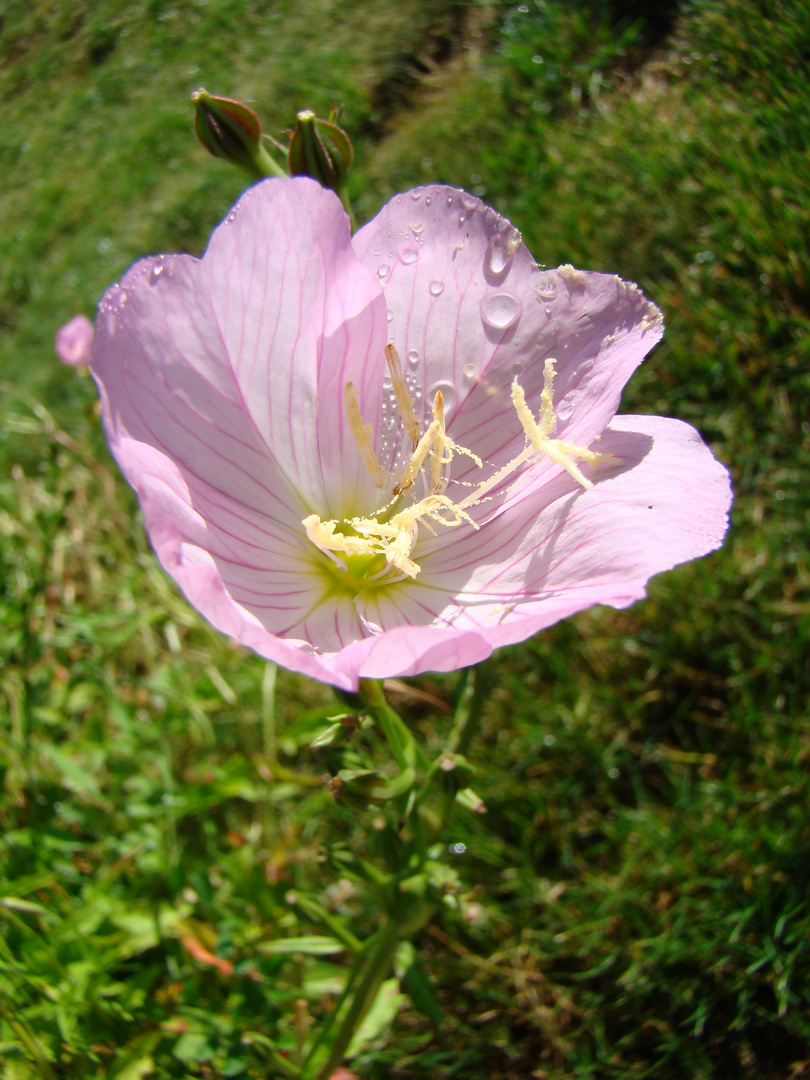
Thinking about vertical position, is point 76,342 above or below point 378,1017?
above

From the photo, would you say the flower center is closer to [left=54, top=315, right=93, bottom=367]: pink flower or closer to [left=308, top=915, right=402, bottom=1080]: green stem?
[left=308, top=915, right=402, bottom=1080]: green stem

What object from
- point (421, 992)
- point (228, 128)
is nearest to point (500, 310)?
point (228, 128)

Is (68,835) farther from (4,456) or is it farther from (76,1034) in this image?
(4,456)

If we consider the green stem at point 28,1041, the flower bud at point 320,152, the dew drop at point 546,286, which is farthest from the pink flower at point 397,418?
the green stem at point 28,1041

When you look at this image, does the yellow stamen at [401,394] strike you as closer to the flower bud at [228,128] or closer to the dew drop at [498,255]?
the dew drop at [498,255]

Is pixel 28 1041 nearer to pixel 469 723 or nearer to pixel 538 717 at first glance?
pixel 469 723

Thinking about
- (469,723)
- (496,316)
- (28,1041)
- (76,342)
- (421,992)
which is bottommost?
(421,992)

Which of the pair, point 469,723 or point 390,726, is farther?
point 469,723

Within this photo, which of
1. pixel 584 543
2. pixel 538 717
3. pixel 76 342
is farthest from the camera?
pixel 76 342
